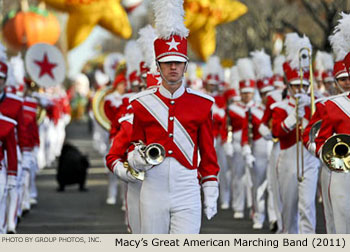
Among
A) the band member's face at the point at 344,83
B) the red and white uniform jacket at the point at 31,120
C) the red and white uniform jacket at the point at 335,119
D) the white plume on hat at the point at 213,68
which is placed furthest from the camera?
the white plume on hat at the point at 213,68

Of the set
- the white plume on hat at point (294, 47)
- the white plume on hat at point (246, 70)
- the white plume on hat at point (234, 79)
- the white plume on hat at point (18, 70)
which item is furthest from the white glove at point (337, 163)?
the white plume on hat at point (234, 79)

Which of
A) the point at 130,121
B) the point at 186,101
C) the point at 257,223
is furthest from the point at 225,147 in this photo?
the point at 186,101

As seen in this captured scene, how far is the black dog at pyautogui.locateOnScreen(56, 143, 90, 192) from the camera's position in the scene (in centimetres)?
2141

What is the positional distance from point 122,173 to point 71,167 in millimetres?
12339

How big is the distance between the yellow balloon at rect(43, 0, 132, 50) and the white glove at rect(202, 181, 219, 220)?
18.3 meters

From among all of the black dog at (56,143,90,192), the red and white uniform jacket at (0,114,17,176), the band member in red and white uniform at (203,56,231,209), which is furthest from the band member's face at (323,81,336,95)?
the red and white uniform jacket at (0,114,17,176)

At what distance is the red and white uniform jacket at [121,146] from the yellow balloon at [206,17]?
1898cm

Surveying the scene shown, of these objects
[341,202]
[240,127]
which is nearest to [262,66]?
[240,127]

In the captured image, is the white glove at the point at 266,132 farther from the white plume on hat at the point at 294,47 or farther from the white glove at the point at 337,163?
the white glove at the point at 337,163

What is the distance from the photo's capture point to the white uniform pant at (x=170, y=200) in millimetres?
8562

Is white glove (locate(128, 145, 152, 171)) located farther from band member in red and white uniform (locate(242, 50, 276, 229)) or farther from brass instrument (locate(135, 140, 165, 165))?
band member in red and white uniform (locate(242, 50, 276, 229))

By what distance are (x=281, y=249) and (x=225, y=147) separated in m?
9.73

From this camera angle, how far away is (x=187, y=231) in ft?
27.8

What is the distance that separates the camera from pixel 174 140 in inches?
342
